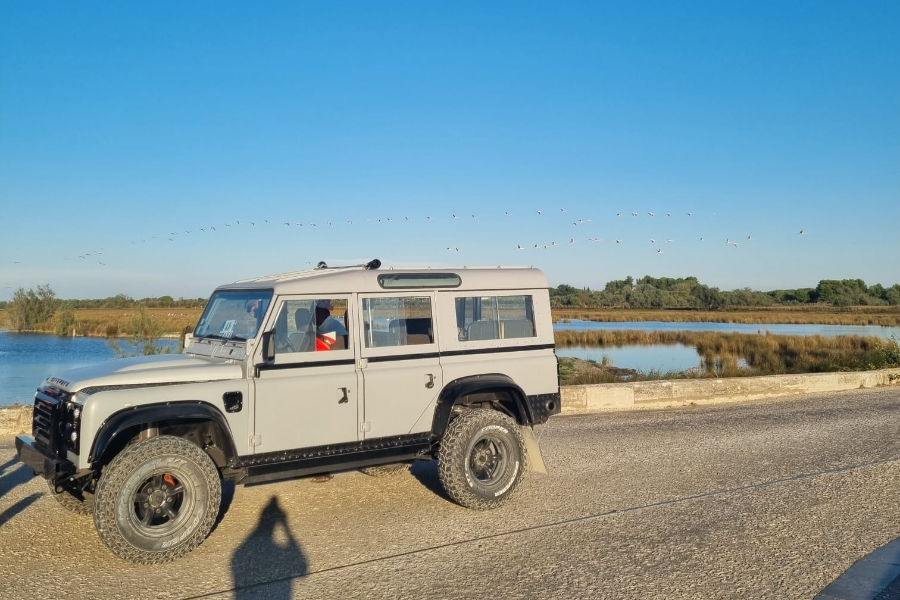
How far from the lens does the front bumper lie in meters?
5.29

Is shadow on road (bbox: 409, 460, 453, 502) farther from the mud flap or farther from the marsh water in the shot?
the marsh water

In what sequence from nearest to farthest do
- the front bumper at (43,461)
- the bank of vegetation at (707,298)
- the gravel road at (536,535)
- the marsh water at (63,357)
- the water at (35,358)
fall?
the gravel road at (536,535)
the front bumper at (43,461)
the water at (35,358)
the marsh water at (63,357)
the bank of vegetation at (707,298)

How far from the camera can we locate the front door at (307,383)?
5.91 m

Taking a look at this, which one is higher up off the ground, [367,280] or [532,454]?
[367,280]

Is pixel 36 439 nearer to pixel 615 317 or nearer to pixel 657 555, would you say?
pixel 657 555

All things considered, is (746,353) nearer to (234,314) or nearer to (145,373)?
(234,314)

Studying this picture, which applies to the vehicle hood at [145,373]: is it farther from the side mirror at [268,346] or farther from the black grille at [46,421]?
the side mirror at [268,346]

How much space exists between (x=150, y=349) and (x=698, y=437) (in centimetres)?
1080

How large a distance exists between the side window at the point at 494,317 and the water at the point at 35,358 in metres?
11.2

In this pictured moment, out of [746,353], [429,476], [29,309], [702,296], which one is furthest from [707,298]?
[429,476]

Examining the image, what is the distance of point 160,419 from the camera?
5398 millimetres

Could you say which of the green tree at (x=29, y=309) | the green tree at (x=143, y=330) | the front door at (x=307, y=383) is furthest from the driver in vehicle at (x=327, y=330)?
the green tree at (x=29, y=309)

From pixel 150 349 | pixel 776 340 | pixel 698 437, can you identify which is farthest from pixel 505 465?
pixel 776 340

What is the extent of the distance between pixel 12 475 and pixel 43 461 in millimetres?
3222
